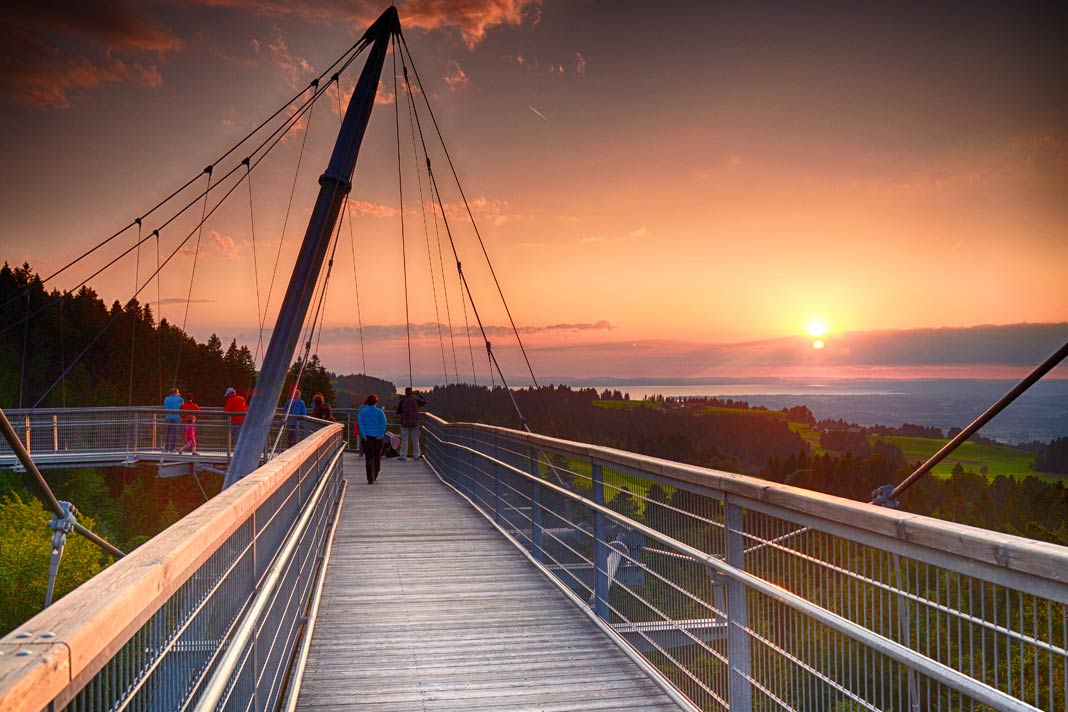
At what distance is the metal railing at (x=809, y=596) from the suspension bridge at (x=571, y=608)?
0.04ft

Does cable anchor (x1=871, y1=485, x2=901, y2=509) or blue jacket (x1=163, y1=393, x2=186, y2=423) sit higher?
blue jacket (x1=163, y1=393, x2=186, y2=423)

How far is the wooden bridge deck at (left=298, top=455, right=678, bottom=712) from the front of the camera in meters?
5.01

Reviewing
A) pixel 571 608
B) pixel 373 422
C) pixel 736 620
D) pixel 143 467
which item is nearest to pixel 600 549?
pixel 571 608

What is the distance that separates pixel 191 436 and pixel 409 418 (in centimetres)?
909

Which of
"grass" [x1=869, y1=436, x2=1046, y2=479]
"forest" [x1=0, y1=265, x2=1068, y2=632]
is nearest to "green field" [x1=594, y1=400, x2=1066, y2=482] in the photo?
"grass" [x1=869, y1=436, x2=1046, y2=479]

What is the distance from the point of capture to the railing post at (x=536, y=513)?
29.0 ft

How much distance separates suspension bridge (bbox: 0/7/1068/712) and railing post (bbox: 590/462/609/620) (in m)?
0.01

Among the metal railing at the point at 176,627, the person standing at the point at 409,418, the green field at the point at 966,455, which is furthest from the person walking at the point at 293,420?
the green field at the point at 966,455

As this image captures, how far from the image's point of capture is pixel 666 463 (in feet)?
16.3

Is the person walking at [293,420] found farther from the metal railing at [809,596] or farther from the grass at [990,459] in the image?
the grass at [990,459]

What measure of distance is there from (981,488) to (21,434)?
113872 mm

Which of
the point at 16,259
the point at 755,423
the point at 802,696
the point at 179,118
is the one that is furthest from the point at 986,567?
the point at 755,423

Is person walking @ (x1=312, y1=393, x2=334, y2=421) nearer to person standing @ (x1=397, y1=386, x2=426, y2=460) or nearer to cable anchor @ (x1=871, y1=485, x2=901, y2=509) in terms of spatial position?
person standing @ (x1=397, y1=386, x2=426, y2=460)

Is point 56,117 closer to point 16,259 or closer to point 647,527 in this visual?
point 16,259
